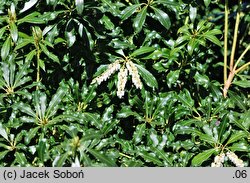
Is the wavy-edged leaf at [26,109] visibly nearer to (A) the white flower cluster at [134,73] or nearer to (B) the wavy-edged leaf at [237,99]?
(A) the white flower cluster at [134,73]

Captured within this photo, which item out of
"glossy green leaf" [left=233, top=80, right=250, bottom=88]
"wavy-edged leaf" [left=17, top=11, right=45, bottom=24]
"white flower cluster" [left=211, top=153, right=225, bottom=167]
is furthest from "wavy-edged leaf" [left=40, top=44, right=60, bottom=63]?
"glossy green leaf" [left=233, top=80, right=250, bottom=88]

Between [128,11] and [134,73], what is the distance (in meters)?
0.65

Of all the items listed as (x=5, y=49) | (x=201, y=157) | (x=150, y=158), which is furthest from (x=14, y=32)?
(x=201, y=157)

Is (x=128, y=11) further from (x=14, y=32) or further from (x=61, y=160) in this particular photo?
(x=61, y=160)

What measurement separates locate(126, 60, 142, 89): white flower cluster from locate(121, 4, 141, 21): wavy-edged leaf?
43 centimetres

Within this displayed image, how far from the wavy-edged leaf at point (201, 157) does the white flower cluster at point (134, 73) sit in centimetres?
70

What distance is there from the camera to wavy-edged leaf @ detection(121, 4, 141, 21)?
408 cm

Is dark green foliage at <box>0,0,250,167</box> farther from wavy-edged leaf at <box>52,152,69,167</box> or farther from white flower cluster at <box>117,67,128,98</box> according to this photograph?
wavy-edged leaf at <box>52,152,69,167</box>

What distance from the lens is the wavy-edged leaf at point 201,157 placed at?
3789 mm

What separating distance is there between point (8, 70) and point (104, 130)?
89 centimetres

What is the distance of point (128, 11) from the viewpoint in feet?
13.5
